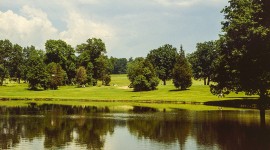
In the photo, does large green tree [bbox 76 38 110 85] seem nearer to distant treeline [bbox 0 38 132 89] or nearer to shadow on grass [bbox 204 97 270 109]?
distant treeline [bbox 0 38 132 89]

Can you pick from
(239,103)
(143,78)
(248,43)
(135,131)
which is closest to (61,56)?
(143,78)

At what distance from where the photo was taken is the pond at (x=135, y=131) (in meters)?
39.7

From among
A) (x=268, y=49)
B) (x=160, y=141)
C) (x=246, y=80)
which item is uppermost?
(x=268, y=49)

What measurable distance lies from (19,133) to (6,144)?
7846 mm

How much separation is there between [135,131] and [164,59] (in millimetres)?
124359

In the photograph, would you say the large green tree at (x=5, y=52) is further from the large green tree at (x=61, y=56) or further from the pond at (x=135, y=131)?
the pond at (x=135, y=131)

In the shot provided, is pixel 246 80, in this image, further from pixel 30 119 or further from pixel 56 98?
pixel 56 98

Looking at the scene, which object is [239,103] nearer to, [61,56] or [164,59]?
[164,59]

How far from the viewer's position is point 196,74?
16588 centimetres

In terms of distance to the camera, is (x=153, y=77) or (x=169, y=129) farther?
(x=153, y=77)

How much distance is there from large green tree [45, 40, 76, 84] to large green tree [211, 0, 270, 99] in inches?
4231

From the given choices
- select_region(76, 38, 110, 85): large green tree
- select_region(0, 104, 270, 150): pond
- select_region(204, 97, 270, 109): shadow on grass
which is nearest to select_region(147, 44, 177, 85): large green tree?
select_region(76, 38, 110, 85): large green tree

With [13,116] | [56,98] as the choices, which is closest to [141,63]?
[56,98]

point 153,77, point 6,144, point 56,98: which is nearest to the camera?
point 6,144
